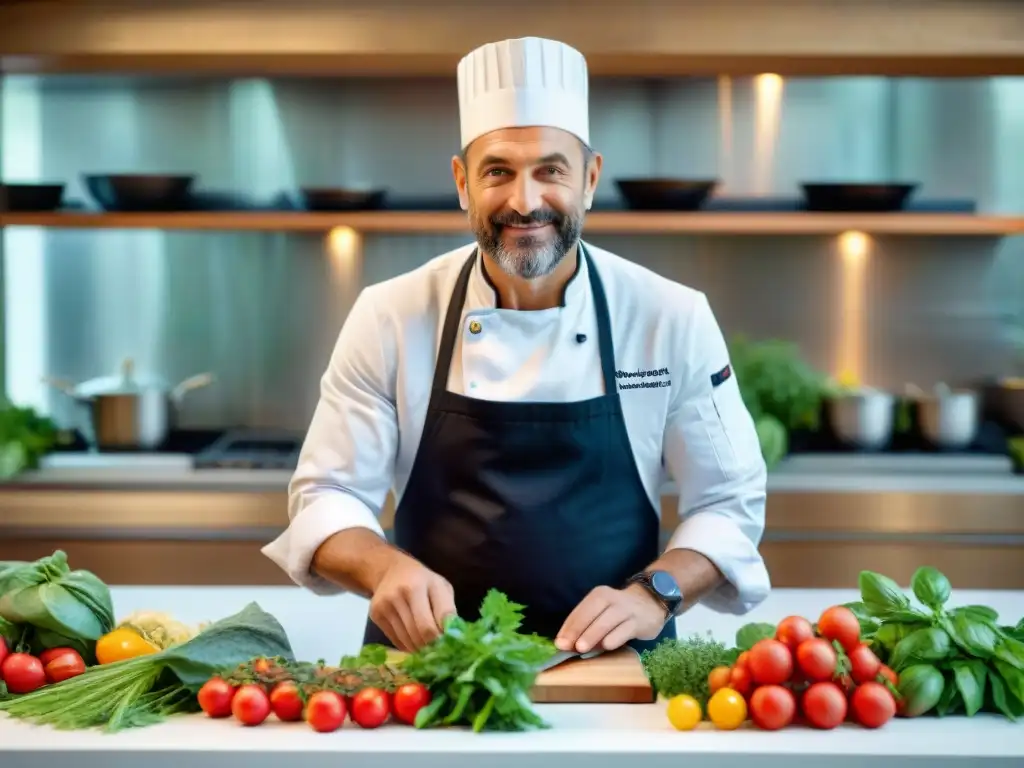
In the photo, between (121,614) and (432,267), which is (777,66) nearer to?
(432,267)

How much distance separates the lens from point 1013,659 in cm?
162

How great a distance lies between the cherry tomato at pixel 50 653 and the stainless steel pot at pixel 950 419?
2.94m

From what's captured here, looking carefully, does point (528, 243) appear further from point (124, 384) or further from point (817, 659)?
point (124, 384)

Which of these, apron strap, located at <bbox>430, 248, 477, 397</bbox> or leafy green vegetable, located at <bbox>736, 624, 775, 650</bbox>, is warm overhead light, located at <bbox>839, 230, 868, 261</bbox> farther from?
leafy green vegetable, located at <bbox>736, 624, 775, 650</bbox>

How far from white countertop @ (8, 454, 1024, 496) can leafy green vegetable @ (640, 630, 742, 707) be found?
6.54ft

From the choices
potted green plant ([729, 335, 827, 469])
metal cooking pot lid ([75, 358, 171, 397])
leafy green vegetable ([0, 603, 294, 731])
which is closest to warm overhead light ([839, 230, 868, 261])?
potted green plant ([729, 335, 827, 469])

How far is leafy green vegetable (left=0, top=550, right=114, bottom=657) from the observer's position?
180 cm

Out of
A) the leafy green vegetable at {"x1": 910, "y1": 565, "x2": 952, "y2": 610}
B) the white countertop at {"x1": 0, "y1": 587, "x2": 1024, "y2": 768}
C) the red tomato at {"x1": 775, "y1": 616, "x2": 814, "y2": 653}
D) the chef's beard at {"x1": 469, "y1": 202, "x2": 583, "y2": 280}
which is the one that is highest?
the chef's beard at {"x1": 469, "y1": 202, "x2": 583, "y2": 280}

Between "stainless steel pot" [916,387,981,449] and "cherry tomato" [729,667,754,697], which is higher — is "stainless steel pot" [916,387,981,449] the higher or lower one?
the higher one

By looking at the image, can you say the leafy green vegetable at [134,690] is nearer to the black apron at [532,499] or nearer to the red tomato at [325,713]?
the red tomato at [325,713]

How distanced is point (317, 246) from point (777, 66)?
159cm

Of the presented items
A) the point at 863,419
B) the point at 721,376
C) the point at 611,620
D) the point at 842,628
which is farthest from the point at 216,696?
the point at 863,419

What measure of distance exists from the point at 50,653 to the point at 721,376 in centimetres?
119

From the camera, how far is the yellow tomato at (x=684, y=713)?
1.59 meters
